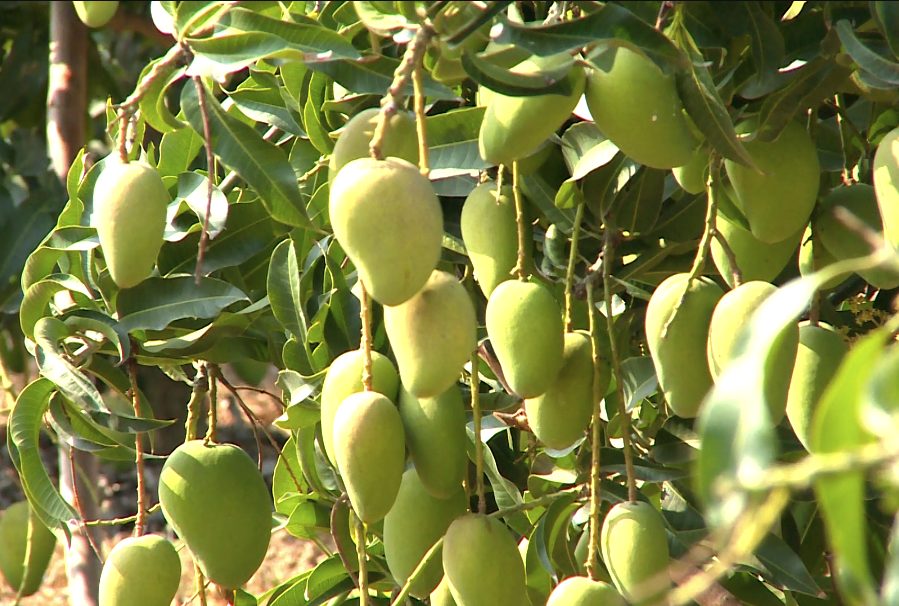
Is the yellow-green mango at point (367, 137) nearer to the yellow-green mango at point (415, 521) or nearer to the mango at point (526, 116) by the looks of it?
the mango at point (526, 116)

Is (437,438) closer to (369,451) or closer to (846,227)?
(369,451)

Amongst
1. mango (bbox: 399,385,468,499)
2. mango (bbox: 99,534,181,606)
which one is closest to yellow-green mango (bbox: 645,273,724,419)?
mango (bbox: 399,385,468,499)

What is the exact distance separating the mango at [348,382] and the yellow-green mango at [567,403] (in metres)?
0.09

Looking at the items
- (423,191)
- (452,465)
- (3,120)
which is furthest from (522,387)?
(3,120)

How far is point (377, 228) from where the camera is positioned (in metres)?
0.46

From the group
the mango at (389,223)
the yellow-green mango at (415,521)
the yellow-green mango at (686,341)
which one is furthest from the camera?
the yellow-green mango at (415,521)

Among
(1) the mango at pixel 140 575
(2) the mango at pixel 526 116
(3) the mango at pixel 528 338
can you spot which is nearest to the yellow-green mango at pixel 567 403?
(3) the mango at pixel 528 338

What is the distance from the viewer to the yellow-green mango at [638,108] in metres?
0.52

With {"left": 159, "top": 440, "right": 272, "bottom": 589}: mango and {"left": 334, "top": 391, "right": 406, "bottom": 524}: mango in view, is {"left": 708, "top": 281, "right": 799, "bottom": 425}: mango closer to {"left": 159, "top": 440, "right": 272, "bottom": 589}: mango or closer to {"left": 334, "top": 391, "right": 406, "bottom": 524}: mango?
{"left": 334, "top": 391, "right": 406, "bottom": 524}: mango

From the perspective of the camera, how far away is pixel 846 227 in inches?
25.6

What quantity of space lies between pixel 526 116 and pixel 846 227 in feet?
0.79

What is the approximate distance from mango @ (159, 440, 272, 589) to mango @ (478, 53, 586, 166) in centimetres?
31

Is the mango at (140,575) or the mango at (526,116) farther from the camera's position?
the mango at (140,575)

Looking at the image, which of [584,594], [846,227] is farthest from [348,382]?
[846,227]
